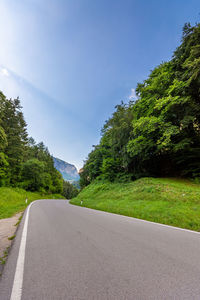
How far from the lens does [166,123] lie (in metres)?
11.0

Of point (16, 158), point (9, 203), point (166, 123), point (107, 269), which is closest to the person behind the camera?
point (107, 269)

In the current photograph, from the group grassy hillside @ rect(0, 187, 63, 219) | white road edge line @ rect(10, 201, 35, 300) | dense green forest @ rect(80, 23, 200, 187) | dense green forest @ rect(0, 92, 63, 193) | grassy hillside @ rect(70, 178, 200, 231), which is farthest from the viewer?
dense green forest @ rect(0, 92, 63, 193)

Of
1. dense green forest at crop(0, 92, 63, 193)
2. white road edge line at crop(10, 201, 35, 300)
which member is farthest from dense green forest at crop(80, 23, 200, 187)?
dense green forest at crop(0, 92, 63, 193)

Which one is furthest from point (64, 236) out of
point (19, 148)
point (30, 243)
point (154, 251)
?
point (19, 148)

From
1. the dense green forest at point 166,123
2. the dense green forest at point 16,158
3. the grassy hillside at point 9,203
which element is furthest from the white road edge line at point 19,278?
the dense green forest at point 16,158

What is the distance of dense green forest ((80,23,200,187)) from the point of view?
10.4m

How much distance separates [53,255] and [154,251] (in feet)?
7.22

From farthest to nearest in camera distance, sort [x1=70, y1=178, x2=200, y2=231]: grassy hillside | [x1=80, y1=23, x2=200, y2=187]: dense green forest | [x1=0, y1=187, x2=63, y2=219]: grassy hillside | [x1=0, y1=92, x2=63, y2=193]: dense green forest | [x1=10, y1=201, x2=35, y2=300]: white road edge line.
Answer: [x1=0, y1=92, x2=63, y2=193]: dense green forest, [x1=80, y1=23, x2=200, y2=187]: dense green forest, [x1=0, y1=187, x2=63, y2=219]: grassy hillside, [x1=70, y1=178, x2=200, y2=231]: grassy hillside, [x1=10, y1=201, x2=35, y2=300]: white road edge line

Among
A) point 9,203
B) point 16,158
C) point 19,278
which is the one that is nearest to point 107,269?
point 19,278

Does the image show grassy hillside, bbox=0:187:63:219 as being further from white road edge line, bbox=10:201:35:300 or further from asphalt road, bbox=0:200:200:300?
asphalt road, bbox=0:200:200:300

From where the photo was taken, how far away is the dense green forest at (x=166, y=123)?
34.0ft

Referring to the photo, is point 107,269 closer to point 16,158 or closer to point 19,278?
point 19,278

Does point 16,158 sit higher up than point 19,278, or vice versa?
point 16,158

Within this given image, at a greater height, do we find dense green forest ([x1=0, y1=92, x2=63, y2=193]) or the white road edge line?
dense green forest ([x1=0, y1=92, x2=63, y2=193])
